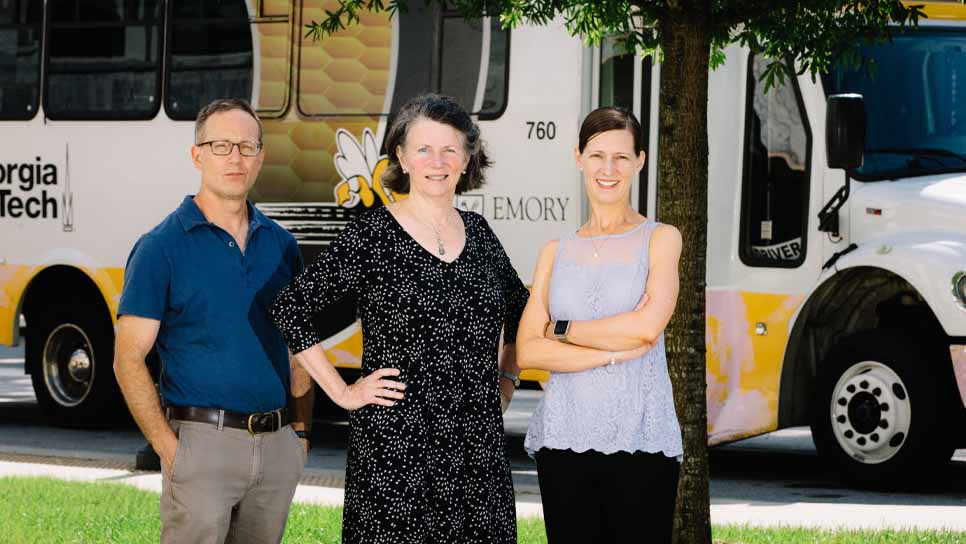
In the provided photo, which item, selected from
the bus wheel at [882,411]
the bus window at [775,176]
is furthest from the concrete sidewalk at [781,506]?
the bus window at [775,176]

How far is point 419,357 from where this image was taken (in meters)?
4.97

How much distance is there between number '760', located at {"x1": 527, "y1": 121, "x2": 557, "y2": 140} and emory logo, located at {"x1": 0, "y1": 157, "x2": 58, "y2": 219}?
400 cm

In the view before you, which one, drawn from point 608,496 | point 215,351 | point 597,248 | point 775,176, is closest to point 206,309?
point 215,351

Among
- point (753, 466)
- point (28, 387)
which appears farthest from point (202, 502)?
point (28, 387)

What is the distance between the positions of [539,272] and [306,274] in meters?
0.72

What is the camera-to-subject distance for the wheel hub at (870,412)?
10.8m

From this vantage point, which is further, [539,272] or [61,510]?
[61,510]

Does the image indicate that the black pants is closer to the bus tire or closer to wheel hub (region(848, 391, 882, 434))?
wheel hub (region(848, 391, 882, 434))

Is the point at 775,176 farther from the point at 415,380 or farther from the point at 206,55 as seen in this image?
the point at 415,380

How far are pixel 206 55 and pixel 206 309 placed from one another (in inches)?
336

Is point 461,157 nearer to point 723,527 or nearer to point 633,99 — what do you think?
point 723,527

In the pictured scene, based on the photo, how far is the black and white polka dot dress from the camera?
196 inches

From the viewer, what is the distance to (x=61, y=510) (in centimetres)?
929

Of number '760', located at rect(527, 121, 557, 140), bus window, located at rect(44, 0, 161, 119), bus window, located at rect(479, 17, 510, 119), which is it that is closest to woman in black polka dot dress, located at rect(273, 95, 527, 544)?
number '760', located at rect(527, 121, 557, 140)
